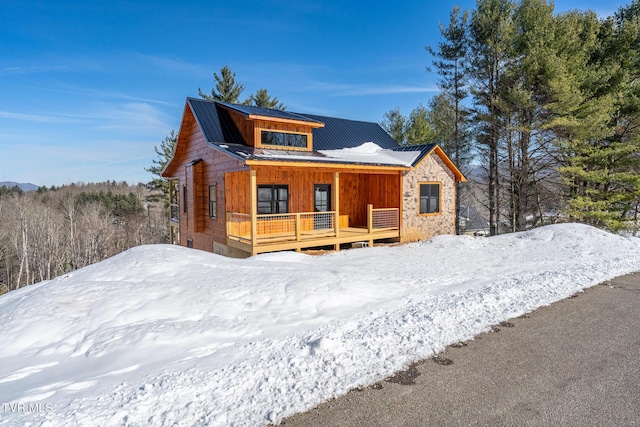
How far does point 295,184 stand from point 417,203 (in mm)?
5265

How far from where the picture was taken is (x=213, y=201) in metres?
14.0

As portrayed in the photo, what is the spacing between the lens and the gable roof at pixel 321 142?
12005 millimetres

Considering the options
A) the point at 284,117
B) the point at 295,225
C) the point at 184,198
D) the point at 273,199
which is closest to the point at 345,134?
the point at 284,117

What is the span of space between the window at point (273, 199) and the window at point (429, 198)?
589 centimetres

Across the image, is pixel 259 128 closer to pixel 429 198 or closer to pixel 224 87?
pixel 429 198

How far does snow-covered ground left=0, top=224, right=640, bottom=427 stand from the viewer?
3.31m

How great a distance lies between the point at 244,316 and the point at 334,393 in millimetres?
2443

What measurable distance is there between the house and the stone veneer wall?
0.04m

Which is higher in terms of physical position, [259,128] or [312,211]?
[259,128]

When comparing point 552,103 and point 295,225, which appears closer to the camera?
point 295,225

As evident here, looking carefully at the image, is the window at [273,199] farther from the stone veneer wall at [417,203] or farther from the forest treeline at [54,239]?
the forest treeline at [54,239]

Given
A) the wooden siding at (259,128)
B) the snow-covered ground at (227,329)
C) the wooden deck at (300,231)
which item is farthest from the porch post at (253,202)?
the wooden siding at (259,128)

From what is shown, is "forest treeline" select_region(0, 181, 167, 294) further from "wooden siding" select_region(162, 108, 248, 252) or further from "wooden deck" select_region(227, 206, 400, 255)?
"wooden deck" select_region(227, 206, 400, 255)

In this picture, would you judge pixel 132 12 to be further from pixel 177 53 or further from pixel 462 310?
pixel 462 310
